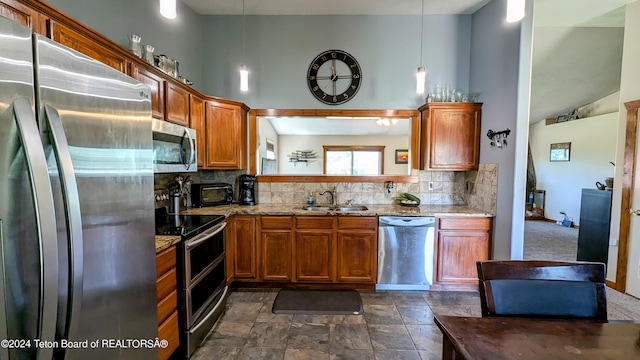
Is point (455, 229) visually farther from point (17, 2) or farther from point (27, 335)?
point (17, 2)

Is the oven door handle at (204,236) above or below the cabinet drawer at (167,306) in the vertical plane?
above

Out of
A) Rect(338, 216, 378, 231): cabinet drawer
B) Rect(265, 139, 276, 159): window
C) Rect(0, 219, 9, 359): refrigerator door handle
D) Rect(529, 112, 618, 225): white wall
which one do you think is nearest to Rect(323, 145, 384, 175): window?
Rect(265, 139, 276, 159): window

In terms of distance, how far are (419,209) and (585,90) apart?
5.61m

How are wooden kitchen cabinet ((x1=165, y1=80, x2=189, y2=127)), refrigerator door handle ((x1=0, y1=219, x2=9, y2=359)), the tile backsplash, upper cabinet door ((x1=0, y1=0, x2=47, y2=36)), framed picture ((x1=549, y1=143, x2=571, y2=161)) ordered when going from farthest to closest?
framed picture ((x1=549, y1=143, x2=571, y2=161)) → the tile backsplash → wooden kitchen cabinet ((x1=165, y1=80, x2=189, y2=127)) → upper cabinet door ((x1=0, y1=0, x2=47, y2=36)) → refrigerator door handle ((x1=0, y1=219, x2=9, y2=359))

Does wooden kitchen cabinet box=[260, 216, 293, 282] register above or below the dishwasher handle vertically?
below

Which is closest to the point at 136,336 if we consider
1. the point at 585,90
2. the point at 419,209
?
the point at 419,209

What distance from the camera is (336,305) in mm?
2842

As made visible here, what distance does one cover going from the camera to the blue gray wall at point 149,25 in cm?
208

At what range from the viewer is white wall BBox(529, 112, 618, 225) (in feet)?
20.1

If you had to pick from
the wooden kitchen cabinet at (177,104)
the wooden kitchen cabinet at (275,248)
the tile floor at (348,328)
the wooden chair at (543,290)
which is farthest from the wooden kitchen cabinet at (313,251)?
the wooden chair at (543,290)

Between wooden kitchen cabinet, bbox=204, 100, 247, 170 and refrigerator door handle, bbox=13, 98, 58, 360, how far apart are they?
227 cm

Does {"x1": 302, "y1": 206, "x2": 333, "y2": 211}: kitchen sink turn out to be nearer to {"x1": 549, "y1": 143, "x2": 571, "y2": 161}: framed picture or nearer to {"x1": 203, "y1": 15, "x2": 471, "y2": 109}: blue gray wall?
{"x1": 203, "y1": 15, "x2": 471, "y2": 109}: blue gray wall

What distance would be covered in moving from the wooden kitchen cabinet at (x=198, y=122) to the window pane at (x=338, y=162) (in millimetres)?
1615

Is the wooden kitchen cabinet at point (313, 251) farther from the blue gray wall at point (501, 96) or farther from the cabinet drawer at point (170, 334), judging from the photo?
the blue gray wall at point (501, 96)
